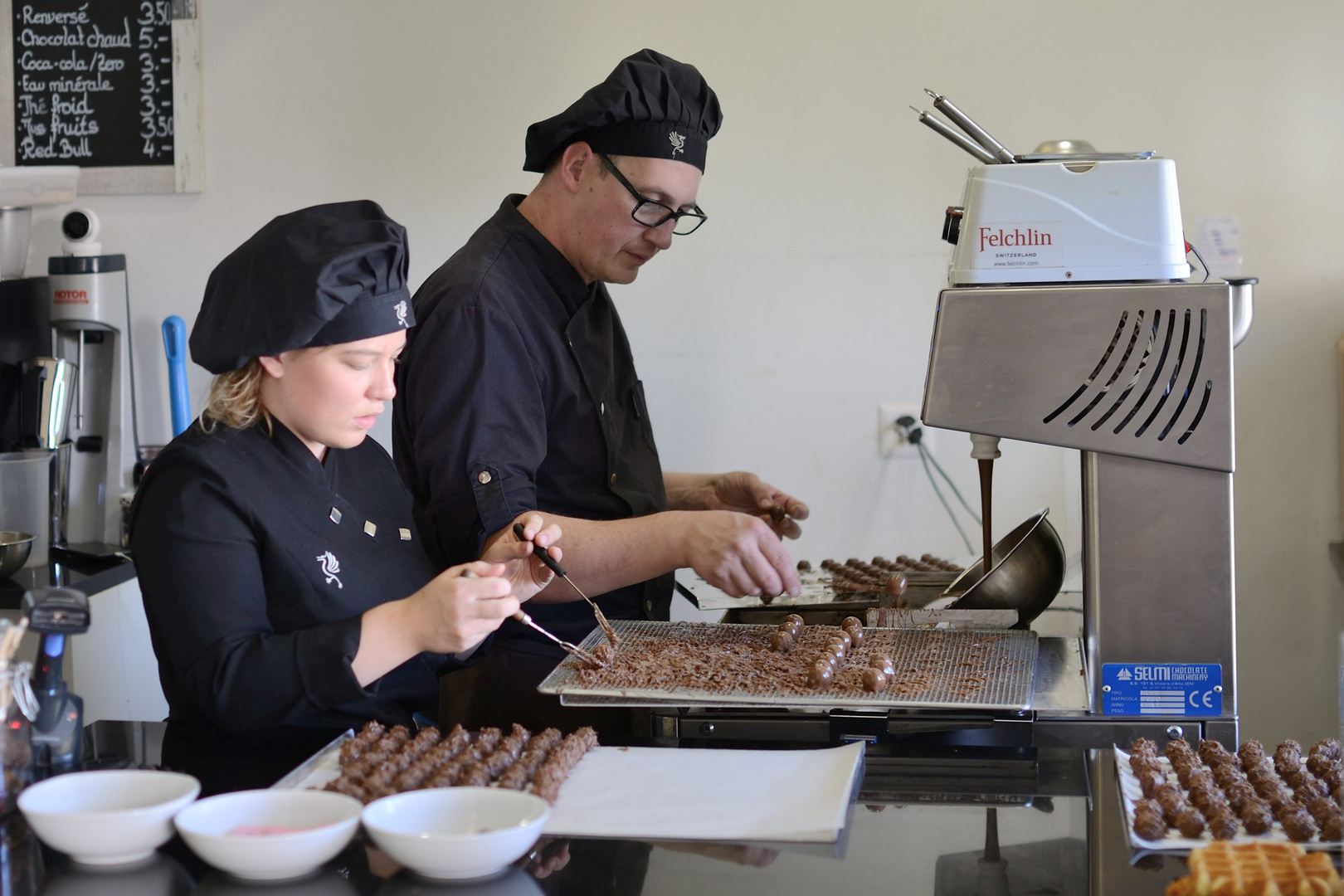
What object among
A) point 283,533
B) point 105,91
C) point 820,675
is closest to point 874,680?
point 820,675

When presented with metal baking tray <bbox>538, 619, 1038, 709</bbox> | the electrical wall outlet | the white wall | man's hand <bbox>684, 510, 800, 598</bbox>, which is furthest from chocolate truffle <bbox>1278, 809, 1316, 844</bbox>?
the electrical wall outlet

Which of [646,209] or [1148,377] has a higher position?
[646,209]

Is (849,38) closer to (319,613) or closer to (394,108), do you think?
(394,108)

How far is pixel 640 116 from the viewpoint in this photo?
190 centimetres

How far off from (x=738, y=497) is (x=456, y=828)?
145 cm

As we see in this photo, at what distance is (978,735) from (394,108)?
221 centimetres

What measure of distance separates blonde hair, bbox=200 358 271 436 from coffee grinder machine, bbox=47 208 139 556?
59.4 inches

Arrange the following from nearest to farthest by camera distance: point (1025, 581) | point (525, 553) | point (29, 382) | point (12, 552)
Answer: point (525, 553)
point (1025, 581)
point (12, 552)
point (29, 382)

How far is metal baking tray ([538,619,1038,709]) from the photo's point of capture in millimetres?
1300

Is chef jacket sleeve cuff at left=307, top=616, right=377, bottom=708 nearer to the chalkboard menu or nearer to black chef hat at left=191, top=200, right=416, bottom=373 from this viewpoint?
black chef hat at left=191, top=200, right=416, bottom=373

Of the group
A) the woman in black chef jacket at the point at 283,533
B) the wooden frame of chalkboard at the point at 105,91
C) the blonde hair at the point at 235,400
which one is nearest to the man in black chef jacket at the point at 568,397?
the woman in black chef jacket at the point at 283,533

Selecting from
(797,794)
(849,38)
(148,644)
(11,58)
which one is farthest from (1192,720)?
(11,58)

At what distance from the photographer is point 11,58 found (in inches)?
117

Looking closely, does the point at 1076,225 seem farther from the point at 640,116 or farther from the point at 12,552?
the point at 12,552
